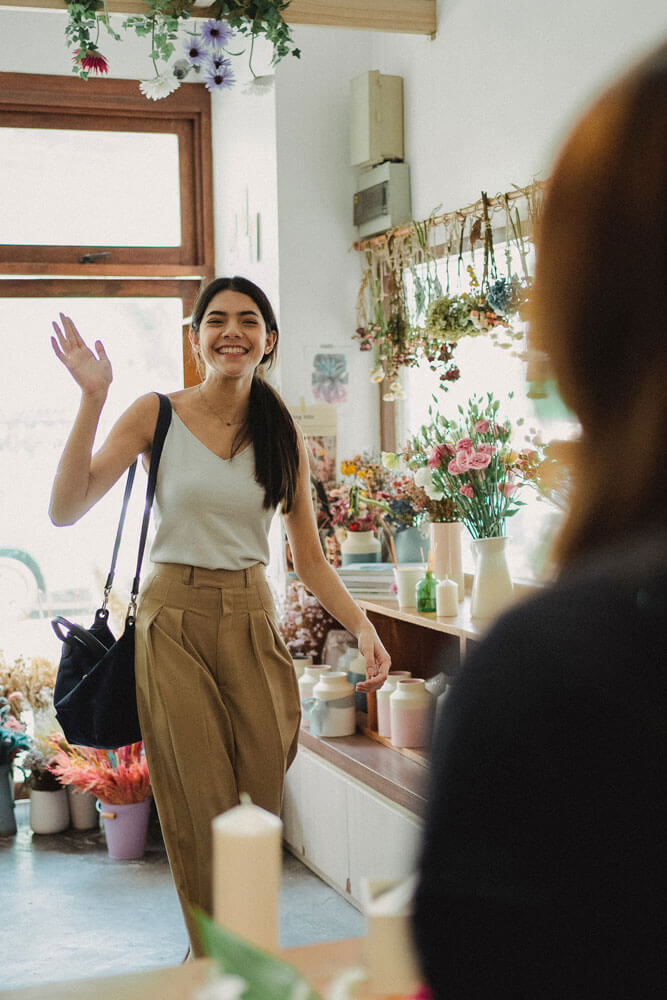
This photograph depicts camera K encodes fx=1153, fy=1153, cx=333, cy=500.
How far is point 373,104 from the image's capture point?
409cm

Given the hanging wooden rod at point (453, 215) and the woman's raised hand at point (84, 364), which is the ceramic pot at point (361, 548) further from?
the woman's raised hand at point (84, 364)

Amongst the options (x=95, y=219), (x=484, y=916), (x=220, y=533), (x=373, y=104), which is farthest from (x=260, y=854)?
(x=95, y=219)

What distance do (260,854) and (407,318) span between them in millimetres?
3320

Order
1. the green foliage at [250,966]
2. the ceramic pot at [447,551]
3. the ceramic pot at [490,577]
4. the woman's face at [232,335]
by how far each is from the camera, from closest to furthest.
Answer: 1. the green foliage at [250,966]
2. the woman's face at [232,335]
3. the ceramic pot at [490,577]
4. the ceramic pot at [447,551]

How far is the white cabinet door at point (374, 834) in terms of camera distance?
10.3 feet

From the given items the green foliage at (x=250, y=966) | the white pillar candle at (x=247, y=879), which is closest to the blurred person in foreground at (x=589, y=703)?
the green foliage at (x=250, y=966)

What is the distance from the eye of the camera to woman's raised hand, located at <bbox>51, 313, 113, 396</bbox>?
7.89ft

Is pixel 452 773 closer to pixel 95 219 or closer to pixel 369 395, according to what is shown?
pixel 369 395

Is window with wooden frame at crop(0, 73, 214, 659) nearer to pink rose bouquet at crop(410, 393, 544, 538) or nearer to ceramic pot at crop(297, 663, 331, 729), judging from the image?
ceramic pot at crop(297, 663, 331, 729)

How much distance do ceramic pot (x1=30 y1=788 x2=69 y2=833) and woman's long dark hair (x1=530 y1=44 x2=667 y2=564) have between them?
3834 mm

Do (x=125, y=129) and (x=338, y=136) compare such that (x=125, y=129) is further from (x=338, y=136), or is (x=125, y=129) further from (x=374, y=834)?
(x=374, y=834)

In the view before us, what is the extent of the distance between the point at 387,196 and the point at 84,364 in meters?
1.98

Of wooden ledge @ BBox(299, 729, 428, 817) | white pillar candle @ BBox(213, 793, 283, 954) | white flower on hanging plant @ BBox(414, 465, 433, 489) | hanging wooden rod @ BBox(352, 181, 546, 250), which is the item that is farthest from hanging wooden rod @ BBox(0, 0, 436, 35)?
white pillar candle @ BBox(213, 793, 283, 954)

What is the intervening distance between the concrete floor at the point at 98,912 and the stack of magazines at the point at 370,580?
93 centimetres
